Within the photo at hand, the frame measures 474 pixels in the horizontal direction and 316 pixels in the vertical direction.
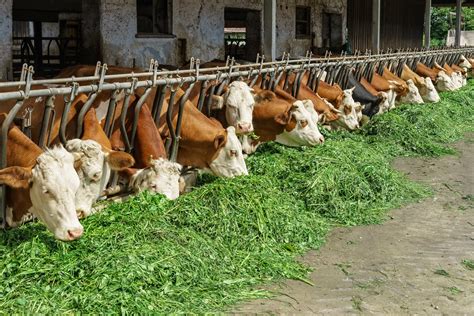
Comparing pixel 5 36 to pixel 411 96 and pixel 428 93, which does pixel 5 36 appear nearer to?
pixel 411 96

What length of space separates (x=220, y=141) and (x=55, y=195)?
2.63m

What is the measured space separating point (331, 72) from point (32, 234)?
7670 mm

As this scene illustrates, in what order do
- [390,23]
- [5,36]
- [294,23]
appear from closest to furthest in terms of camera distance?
[5,36], [294,23], [390,23]

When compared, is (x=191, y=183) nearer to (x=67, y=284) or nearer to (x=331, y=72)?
(x=67, y=284)

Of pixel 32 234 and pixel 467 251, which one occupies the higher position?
pixel 32 234

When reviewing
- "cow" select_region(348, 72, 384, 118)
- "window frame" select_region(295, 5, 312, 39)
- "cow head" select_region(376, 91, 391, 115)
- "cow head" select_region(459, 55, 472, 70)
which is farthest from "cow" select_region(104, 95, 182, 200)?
"cow head" select_region(459, 55, 472, 70)

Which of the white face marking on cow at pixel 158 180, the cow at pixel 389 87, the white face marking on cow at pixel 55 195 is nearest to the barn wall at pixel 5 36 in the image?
the white face marking on cow at pixel 158 180

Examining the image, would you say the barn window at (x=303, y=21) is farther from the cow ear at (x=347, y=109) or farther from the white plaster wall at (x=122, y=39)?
the cow ear at (x=347, y=109)

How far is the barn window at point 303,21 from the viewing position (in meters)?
19.6

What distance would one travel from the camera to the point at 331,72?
11.9 m

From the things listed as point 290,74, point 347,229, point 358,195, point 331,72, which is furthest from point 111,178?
point 331,72

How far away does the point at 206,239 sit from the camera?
5.68 m

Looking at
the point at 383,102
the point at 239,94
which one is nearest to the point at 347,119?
the point at 383,102

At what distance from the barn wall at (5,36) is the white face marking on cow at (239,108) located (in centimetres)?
338
